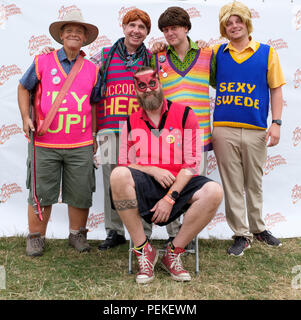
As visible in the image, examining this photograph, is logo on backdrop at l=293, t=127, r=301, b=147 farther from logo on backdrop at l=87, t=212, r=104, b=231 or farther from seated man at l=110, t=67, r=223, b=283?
logo on backdrop at l=87, t=212, r=104, b=231

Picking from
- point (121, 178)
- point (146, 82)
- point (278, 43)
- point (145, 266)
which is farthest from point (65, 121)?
point (278, 43)

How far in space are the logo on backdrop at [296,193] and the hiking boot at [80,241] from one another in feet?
7.55

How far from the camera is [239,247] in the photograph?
10.7 feet

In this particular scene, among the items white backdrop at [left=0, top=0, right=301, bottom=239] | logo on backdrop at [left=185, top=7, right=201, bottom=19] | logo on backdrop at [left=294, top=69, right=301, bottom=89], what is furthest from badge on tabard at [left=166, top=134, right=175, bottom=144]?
logo on backdrop at [left=294, top=69, right=301, bottom=89]

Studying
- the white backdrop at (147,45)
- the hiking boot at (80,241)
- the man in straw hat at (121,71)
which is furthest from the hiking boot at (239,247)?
the man in straw hat at (121,71)

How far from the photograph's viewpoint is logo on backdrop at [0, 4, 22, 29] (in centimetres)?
385

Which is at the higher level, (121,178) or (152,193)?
(121,178)

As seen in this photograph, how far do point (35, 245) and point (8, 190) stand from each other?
1.06 meters

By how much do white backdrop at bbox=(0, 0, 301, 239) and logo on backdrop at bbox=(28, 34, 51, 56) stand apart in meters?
0.01

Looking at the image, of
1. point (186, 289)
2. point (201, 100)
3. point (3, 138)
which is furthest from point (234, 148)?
point (3, 138)

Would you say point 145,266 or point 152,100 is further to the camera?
point 152,100

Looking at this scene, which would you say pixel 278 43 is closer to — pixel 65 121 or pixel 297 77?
pixel 297 77

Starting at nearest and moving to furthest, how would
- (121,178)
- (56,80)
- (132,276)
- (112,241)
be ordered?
1. (121,178)
2. (132,276)
3. (56,80)
4. (112,241)

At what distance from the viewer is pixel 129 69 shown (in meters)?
3.16
